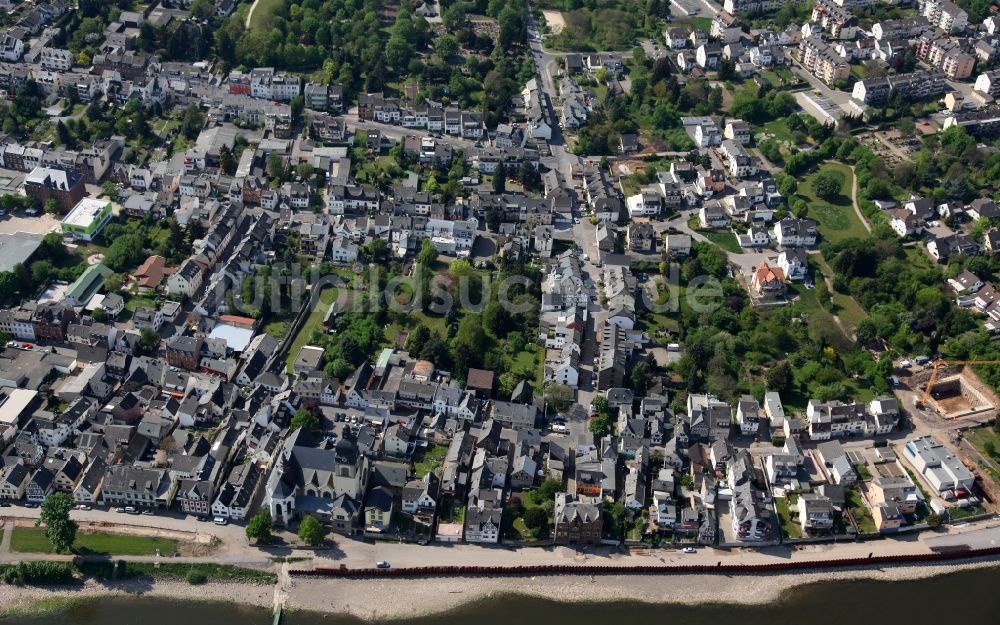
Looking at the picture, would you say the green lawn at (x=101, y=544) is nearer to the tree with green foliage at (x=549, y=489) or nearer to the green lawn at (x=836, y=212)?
the tree with green foliage at (x=549, y=489)

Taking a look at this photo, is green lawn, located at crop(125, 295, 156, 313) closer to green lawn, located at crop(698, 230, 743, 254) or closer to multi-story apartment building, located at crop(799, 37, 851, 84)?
green lawn, located at crop(698, 230, 743, 254)

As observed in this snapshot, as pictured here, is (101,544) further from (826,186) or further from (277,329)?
(826,186)

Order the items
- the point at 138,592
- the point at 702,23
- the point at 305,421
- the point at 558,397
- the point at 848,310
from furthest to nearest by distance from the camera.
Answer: the point at 702,23
the point at 848,310
the point at 558,397
the point at 305,421
the point at 138,592

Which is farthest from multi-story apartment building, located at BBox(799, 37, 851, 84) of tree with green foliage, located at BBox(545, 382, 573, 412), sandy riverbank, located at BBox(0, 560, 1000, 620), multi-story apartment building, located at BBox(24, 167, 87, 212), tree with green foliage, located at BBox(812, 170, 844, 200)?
multi-story apartment building, located at BBox(24, 167, 87, 212)

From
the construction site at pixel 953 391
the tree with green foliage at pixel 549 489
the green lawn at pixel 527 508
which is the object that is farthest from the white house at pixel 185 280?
the construction site at pixel 953 391

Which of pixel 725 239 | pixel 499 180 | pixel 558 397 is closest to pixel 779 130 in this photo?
pixel 725 239
